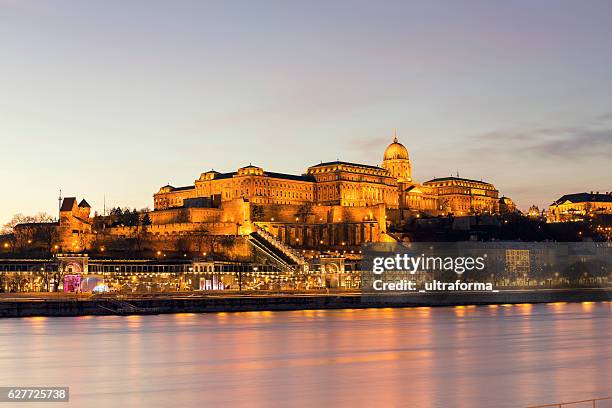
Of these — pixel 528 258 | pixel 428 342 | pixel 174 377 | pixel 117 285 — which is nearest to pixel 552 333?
pixel 428 342

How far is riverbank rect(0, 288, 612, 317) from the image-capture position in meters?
56.8

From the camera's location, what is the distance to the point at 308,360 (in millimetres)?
34500

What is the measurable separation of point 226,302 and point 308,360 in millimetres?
30335

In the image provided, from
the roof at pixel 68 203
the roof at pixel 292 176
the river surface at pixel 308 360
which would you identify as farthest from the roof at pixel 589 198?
the river surface at pixel 308 360

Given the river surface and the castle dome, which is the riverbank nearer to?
the river surface

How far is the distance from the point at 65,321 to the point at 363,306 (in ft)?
79.9

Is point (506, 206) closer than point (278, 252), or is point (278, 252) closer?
point (278, 252)

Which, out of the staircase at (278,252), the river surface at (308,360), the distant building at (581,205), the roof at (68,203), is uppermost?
the distant building at (581,205)

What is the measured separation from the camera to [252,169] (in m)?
132

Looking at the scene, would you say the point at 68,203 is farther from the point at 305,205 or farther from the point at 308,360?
the point at 308,360

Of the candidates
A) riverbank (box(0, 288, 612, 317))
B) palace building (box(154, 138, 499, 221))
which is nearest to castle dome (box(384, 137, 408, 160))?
palace building (box(154, 138, 499, 221))

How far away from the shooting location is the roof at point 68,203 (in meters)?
103

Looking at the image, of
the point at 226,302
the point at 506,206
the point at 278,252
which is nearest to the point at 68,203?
the point at 278,252

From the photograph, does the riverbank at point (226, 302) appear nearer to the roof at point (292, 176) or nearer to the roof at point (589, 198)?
the roof at point (292, 176)
